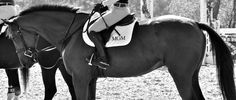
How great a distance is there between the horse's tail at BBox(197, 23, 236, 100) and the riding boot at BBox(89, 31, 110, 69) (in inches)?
56.7

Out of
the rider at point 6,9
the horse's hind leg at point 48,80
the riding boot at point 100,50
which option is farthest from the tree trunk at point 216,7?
the riding boot at point 100,50

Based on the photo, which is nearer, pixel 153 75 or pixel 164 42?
pixel 164 42

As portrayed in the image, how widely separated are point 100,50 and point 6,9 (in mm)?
2761

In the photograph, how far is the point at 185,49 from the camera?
5.32 m

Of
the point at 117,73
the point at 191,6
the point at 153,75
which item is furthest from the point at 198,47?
the point at 191,6

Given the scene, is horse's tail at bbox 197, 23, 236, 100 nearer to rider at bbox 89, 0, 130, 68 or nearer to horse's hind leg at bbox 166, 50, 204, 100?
horse's hind leg at bbox 166, 50, 204, 100

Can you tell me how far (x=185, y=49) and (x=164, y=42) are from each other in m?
0.31

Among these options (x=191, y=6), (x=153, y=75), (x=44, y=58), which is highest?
(x=44, y=58)

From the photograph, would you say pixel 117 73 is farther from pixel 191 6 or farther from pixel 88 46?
pixel 191 6

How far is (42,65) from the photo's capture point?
22.6 feet

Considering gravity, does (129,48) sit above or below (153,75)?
above

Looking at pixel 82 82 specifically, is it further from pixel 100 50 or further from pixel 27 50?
pixel 27 50

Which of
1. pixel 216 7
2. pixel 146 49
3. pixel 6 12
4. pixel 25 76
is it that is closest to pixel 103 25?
pixel 146 49

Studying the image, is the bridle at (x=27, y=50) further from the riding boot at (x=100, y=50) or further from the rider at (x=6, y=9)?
the rider at (x=6, y=9)
